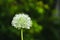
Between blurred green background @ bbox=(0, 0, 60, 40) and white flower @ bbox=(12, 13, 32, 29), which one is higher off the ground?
blurred green background @ bbox=(0, 0, 60, 40)

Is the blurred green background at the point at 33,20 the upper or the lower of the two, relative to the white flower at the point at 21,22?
upper

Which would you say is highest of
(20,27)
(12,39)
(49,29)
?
(49,29)

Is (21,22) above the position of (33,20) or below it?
below

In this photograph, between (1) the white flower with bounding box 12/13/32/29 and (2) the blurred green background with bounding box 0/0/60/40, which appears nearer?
(1) the white flower with bounding box 12/13/32/29

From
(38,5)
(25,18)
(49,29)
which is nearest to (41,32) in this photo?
(49,29)

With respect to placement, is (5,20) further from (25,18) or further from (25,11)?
(25,18)

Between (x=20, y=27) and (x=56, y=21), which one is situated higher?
(x=56, y=21)

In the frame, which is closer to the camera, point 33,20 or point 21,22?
point 21,22

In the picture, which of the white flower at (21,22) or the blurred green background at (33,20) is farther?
the blurred green background at (33,20)
